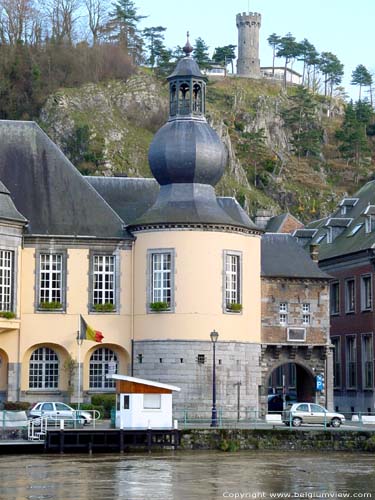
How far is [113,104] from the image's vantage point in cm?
9594

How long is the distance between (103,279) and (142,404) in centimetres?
877

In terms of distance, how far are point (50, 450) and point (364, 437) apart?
38.7 ft

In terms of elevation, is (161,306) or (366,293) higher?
(366,293)

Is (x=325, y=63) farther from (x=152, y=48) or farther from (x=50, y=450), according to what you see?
(x=50, y=450)

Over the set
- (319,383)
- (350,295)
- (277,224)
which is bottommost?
(319,383)

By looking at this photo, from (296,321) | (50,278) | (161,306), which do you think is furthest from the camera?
(296,321)

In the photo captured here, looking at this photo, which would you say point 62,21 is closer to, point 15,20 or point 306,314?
point 15,20

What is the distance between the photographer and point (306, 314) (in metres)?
56.8

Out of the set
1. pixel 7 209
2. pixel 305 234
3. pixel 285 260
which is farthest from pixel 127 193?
pixel 305 234

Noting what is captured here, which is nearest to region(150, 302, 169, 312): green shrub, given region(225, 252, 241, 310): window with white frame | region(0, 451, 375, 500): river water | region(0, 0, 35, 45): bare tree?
region(225, 252, 241, 310): window with white frame

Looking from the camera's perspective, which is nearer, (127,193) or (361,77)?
(127,193)

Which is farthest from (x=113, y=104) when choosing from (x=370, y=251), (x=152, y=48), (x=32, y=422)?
(x=32, y=422)

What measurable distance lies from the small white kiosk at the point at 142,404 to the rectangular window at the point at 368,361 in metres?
19.3

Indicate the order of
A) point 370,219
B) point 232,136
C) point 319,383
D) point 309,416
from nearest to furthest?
1. point 309,416
2. point 319,383
3. point 370,219
4. point 232,136
